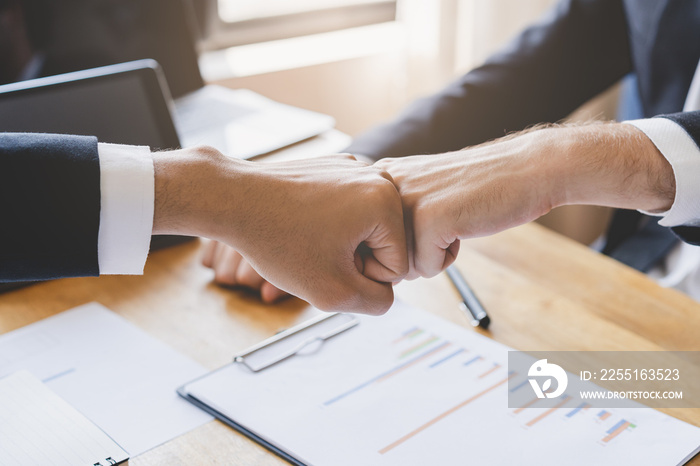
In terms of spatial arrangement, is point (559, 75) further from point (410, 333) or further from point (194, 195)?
point (194, 195)

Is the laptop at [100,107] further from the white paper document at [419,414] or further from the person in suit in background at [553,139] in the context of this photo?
the white paper document at [419,414]

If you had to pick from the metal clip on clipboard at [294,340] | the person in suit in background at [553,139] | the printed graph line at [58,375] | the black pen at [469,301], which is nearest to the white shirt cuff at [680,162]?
the person in suit in background at [553,139]

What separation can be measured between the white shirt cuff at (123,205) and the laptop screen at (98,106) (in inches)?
8.7

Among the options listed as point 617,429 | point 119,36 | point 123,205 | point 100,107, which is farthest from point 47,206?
point 119,36

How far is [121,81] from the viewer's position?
928 millimetres

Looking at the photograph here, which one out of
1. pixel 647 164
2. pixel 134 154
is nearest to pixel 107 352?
pixel 134 154

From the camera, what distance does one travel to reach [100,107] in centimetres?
91

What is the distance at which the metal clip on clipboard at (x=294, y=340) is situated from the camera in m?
0.70

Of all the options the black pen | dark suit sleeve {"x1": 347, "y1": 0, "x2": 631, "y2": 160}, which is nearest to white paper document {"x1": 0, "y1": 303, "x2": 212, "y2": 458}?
the black pen

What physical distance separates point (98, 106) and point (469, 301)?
59cm

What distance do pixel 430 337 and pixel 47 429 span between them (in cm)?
41

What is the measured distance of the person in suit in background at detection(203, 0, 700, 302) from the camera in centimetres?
73

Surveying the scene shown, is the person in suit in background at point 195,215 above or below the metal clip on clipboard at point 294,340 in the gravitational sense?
above

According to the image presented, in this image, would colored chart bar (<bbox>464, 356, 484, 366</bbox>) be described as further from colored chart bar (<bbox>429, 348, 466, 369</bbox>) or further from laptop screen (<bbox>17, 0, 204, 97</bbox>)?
laptop screen (<bbox>17, 0, 204, 97</bbox>)
